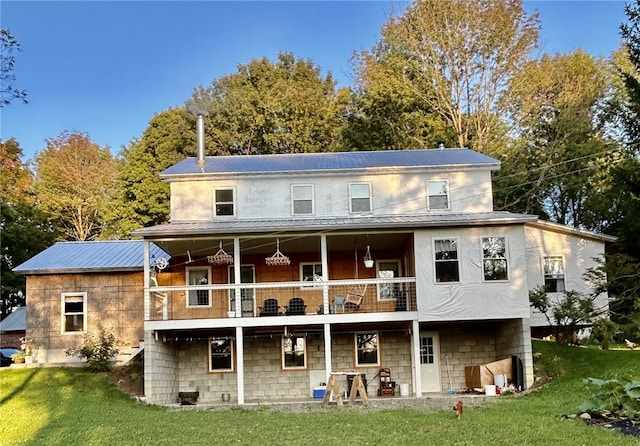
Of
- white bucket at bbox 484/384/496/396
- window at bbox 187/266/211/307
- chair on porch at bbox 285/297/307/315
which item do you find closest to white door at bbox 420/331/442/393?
white bucket at bbox 484/384/496/396

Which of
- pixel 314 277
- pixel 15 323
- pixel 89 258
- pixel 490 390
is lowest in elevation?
pixel 490 390

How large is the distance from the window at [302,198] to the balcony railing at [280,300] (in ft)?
8.30

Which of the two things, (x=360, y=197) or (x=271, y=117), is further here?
(x=271, y=117)

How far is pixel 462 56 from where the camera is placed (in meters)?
33.9

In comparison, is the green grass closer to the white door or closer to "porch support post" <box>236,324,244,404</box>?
"porch support post" <box>236,324,244,404</box>

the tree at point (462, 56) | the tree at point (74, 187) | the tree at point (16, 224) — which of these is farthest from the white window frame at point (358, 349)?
the tree at point (74, 187)

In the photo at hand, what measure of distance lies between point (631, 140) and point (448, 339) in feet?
29.0

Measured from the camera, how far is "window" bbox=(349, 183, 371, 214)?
73.2ft

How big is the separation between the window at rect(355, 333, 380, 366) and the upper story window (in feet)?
19.1

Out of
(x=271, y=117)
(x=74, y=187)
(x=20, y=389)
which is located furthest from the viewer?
(x=74, y=187)

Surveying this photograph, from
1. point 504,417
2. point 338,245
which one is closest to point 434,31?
point 338,245

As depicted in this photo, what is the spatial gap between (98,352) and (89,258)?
4.36 meters

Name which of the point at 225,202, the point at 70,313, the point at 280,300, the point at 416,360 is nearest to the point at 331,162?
the point at 225,202

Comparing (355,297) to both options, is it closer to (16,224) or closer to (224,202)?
(224,202)
